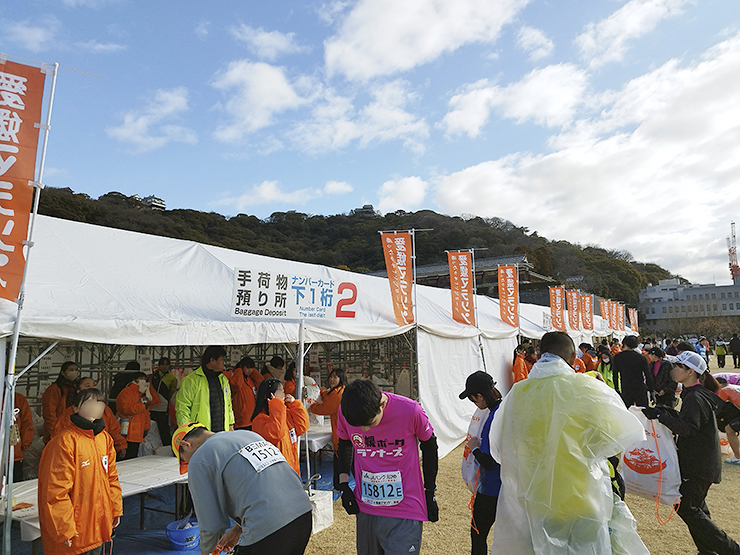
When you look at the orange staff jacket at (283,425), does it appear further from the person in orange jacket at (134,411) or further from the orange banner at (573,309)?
the orange banner at (573,309)

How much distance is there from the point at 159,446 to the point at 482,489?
4.88 m

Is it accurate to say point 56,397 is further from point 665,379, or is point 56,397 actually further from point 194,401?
point 665,379

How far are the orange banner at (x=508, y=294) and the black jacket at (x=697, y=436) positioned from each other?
8278mm

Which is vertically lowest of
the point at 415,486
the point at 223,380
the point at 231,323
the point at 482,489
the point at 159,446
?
the point at 159,446

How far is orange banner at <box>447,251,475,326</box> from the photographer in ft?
29.9

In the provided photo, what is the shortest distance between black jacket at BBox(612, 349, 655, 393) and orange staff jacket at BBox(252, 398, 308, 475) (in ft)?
17.6

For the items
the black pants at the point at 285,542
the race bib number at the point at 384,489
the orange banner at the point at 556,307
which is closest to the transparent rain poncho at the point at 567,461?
the race bib number at the point at 384,489

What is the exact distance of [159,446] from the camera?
625cm

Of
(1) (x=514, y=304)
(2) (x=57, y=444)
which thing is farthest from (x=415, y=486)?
(1) (x=514, y=304)

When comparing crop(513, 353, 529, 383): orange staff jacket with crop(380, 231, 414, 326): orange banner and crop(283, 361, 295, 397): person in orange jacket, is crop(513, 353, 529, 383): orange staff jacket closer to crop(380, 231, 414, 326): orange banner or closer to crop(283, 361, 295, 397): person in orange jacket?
crop(380, 231, 414, 326): orange banner

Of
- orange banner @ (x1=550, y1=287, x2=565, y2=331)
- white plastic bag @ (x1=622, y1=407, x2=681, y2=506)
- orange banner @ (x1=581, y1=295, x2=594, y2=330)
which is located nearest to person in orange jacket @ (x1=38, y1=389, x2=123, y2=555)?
white plastic bag @ (x1=622, y1=407, x2=681, y2=506)

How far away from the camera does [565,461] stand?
198cm

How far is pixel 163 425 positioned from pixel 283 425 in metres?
3.87

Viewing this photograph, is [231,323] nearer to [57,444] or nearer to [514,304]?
[57,444]
